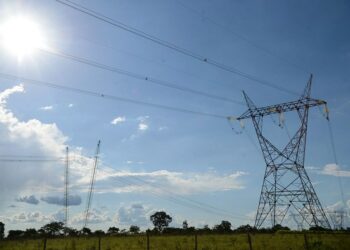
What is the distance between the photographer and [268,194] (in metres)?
55.9

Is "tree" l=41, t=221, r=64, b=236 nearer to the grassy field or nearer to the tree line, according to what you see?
the tree line

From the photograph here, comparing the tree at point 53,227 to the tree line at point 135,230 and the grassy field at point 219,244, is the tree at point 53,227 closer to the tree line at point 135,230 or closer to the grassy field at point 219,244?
the tree line at point 135,230

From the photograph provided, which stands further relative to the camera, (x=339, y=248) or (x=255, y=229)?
(x=255, y=229)

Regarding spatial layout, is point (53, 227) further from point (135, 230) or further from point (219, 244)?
point (219, 244)

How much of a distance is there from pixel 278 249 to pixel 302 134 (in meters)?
26.4

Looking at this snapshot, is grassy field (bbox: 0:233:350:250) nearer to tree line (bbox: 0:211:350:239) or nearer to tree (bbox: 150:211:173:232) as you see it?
tree line (bbox: 0:211:350:239)

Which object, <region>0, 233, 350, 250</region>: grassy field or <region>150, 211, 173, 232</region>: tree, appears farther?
<region>150, 211, 173, 232</region>: tree

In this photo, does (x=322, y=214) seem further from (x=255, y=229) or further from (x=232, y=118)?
(x=232, y=118)

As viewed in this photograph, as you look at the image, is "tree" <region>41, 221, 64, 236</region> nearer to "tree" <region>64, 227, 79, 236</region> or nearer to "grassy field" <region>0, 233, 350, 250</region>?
"tree" <region>64, 227, 79, 236</region>

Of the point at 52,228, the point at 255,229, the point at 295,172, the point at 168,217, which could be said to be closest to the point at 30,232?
the point at 52,228

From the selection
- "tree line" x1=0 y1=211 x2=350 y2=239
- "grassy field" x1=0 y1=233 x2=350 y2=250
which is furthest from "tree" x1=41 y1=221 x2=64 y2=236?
"grassy field" x1=0 y1=233 x2=350 y2=250

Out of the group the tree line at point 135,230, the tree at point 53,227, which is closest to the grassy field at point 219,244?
the tree line at point 135,230

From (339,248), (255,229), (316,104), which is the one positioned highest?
(316,104)

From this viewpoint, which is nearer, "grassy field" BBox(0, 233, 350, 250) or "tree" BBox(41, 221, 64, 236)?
"grassy field" BBox(0, 233, 350, 250)
